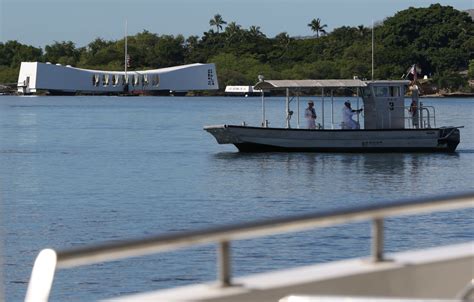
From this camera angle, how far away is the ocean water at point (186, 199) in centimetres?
2222

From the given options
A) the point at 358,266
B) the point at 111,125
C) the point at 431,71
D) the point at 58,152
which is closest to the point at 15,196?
the point at 58,152

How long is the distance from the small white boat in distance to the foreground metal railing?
135 ft

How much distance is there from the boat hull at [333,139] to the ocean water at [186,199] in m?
0.68

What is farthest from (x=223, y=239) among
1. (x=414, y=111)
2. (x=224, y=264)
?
(x=414, y=111)

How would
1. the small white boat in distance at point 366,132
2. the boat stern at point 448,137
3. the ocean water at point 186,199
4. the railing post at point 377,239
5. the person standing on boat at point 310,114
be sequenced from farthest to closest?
the boat stern at point 448,137
the person standing on boat at point 310,114
the small white boat in distance at point 366,132
the ocean water at point 186,199
the railing post at point 377,239

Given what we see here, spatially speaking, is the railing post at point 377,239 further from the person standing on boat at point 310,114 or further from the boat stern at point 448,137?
the boat stern at point 448,137

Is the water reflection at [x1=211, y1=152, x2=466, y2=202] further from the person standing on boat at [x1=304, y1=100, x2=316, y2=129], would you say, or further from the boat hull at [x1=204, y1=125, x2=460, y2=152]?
the person standing on boat at [x1=304, y1=100, x2=316, y2=129]

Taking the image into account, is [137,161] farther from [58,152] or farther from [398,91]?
[398,91]

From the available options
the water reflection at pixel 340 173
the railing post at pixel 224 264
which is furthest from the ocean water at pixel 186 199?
the railing post at pixel 224 264

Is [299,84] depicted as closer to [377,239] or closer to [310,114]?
[310,114]

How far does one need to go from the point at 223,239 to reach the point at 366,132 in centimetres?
4365

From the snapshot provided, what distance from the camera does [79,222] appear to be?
99.5 ft

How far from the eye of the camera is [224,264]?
5125mm

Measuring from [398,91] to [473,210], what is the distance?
16.1 metres
